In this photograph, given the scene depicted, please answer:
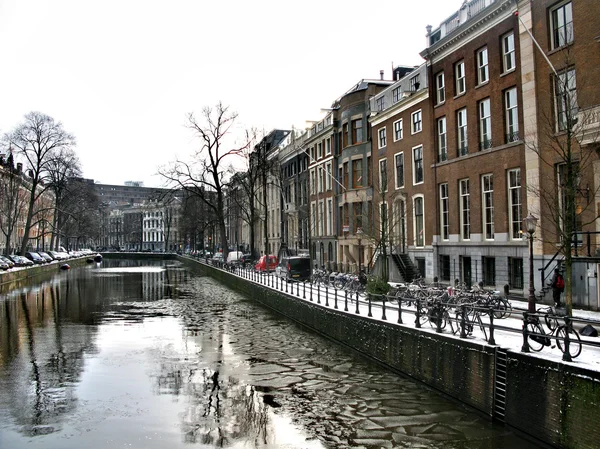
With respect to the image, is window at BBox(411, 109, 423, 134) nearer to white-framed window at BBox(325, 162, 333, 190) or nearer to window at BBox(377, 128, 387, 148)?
window at BBox(377, 128, 387, 148)

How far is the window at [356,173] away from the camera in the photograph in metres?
48.4

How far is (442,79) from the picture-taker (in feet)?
116

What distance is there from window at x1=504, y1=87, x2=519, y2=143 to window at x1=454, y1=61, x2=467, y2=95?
159 inches

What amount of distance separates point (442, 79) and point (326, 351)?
70.4 ft

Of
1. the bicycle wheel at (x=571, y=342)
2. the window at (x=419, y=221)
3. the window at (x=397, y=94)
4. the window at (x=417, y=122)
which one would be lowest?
the bicycle wheel at (x=571, y=342)

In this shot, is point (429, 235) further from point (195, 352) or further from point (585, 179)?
point (195, 352)

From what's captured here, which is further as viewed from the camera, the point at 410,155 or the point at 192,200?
the point at 192,200

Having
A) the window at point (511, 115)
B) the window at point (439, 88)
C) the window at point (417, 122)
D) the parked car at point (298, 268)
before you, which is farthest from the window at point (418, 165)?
the parked car at point (298, 268)

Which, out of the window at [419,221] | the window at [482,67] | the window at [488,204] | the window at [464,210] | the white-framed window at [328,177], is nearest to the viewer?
the window at [488,204]

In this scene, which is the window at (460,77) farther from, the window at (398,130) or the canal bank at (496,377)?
the canal bank at (496,377)

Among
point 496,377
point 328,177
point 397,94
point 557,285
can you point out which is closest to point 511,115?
point 557,285

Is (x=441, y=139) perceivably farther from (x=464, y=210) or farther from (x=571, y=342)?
(x=571, y=342)

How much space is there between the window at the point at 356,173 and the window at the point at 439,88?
44.2 feet

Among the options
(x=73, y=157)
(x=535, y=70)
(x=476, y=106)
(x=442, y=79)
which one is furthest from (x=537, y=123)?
(x=73, y=157)
